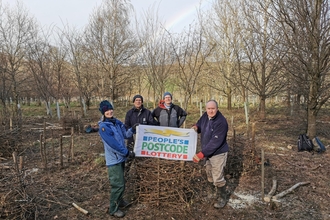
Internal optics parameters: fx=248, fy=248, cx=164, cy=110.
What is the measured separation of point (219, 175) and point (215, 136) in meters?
0.61

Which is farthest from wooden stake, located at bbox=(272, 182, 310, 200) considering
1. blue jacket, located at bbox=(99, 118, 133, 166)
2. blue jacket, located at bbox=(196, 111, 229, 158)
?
blue jacket, located at bbox=(99, 118, 133, 166)

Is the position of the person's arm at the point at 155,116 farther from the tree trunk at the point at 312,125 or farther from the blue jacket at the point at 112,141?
the tree trunk at the point at 312,125

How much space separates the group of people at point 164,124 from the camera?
3309 millimetres

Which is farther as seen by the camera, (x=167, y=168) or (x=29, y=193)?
(x=167, y=168)

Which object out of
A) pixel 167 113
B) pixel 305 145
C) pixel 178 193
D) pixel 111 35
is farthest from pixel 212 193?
pixel 111 35

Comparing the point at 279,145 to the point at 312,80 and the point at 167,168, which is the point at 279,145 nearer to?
the point at 312,80

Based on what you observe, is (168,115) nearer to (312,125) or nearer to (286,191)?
(286,191)

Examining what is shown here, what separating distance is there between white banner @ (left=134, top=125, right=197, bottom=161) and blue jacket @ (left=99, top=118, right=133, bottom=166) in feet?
0.99

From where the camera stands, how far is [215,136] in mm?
3576

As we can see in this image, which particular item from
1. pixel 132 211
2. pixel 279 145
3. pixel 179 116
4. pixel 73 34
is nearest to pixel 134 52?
pixel 73 34

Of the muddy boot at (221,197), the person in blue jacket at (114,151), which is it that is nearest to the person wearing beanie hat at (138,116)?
the person in blue jacket at (114,151)

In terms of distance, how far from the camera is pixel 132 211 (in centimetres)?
361

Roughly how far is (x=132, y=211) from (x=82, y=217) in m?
0.70

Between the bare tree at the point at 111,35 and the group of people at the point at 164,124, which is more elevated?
the bare tree at the point at 111,35
